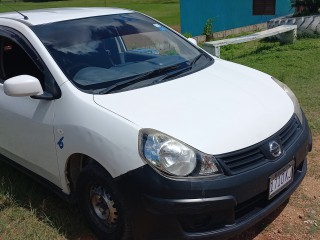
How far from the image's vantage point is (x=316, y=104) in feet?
18.8

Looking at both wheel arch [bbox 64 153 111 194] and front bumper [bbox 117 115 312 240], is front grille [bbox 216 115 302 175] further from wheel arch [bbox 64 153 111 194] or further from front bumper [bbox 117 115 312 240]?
wheel arch [bbox 64 153 111 194]

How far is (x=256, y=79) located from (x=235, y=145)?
3.71ft

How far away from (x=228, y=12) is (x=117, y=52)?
1356 cm

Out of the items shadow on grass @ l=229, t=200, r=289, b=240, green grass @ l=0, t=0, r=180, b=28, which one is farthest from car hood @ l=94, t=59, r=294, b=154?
green grass @ l=0, t=0, r=180, b=28

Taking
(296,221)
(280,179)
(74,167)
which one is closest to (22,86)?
(74,167)

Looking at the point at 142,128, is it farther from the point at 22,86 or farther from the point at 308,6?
the point at 308,6

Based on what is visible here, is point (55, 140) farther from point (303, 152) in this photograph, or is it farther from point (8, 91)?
point (303, 152)

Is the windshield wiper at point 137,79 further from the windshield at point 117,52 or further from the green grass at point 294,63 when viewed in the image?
the green grass at point 294,63

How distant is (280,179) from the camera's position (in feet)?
9.68

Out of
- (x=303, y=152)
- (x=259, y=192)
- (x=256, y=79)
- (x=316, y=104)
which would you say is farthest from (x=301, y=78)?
(x=259, y=192)

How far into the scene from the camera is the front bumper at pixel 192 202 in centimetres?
259

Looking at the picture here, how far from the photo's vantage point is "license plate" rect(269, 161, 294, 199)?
2.87 metres

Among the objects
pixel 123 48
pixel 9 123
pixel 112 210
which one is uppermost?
pixel 123 48

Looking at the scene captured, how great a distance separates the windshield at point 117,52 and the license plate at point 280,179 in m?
1.15
